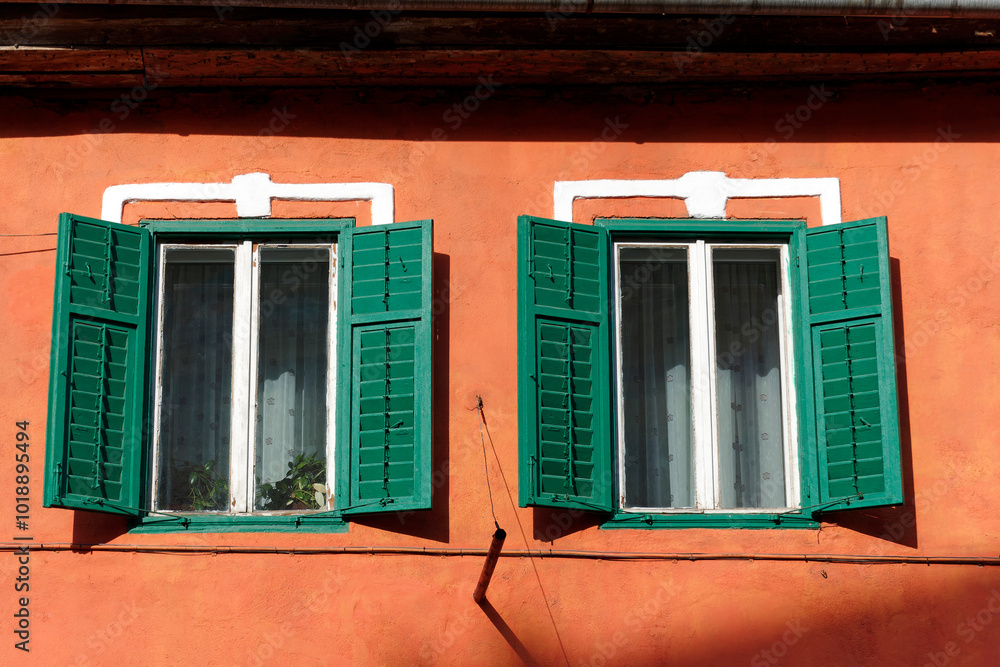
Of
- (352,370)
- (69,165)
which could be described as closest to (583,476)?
(352,370)

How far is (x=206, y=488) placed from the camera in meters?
7.41

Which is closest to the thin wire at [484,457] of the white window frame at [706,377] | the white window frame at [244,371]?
the white window frame at [706,377]

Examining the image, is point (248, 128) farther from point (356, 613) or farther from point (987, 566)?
point (987, 566)

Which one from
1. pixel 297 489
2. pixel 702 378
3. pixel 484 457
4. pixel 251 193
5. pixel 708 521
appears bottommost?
pixel 708 521

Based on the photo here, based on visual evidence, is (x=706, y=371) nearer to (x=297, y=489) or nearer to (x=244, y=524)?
(x=297, y=489)

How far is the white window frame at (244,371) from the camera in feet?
24.2

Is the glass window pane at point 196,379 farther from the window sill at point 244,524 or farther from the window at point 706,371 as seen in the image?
the window at point 706,371

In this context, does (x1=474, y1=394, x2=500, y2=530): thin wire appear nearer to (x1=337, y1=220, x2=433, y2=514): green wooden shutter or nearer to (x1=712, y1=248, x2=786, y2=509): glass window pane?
(x1=337, y1=220, x2=433, y2=514): green wooden shutter

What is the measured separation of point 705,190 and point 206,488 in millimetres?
3070

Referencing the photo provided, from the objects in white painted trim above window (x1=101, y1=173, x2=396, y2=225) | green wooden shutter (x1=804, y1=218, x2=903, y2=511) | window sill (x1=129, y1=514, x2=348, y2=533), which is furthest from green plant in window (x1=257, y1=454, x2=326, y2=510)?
green wooden shutter (x1=804, y1=218, x2=903, y2=511)

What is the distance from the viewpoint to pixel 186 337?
7.66 metres

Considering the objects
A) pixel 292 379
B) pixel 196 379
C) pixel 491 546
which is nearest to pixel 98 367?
pixel 196 379

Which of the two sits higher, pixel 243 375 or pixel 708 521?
pixel 243 375

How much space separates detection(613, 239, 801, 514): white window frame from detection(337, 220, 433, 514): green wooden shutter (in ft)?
3.41
